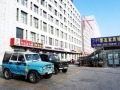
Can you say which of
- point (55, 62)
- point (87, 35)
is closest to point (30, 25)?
point (55, 62)

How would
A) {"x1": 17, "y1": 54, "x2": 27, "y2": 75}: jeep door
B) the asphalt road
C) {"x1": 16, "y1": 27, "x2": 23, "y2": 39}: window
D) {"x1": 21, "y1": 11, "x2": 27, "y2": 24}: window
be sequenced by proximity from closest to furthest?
the asphalt road
{"x1": 17, "y1": 54, "x2": 27, "y2": 75}: jeep door
{"x1": 16, "y1": 27, "x2": 23, "y2": 39}: window
{"x1": 21, "y1": 11, "x2": 27, "y2": 24}: window

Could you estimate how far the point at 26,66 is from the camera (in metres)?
9.48

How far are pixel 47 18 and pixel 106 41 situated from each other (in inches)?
729

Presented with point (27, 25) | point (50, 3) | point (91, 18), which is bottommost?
point (27, 25)

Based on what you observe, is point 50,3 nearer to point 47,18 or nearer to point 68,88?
point 47,18

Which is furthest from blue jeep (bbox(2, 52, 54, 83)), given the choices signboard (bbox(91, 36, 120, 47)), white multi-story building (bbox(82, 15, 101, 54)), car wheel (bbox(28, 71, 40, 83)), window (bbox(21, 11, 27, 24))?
white multi-story building (bbox(82, 15, 101, 54))

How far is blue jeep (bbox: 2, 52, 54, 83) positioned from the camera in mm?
9148

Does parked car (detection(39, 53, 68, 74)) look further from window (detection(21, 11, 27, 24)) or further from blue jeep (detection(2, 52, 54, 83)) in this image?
window (detection(21, 11, 27, 24))

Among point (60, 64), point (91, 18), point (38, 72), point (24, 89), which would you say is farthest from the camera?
point (91, 18)

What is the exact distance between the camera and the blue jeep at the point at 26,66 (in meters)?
9.15

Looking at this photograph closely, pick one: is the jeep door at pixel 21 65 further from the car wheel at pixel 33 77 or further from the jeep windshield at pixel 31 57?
the car wheel at pixel 33 77

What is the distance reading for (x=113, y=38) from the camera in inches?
1112

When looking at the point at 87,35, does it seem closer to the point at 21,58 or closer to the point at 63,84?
the point at 21,58

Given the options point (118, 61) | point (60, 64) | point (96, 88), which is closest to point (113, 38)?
point (118, 61)
